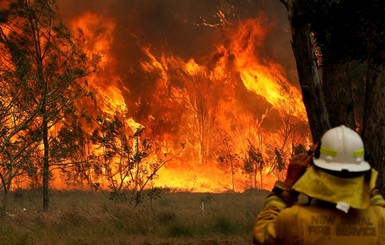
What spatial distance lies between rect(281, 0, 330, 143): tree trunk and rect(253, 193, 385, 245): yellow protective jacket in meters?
4.53

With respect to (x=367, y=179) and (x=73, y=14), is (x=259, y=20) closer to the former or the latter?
(x=73, y=14)

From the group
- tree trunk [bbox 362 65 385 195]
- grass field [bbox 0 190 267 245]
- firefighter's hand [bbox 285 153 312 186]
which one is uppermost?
tree trunk [bbox 362 65 385 195]

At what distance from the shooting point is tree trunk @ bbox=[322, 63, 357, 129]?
664 centimetres

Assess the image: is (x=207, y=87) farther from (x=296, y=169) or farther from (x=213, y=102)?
(x=296, y=169)

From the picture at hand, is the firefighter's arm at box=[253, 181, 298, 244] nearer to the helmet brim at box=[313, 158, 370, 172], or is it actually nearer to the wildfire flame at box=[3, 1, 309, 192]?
the helmet brim at box=[313, 158, 370, 172]

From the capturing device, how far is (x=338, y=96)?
6.70 meters

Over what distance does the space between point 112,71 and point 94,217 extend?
30309 millimetres

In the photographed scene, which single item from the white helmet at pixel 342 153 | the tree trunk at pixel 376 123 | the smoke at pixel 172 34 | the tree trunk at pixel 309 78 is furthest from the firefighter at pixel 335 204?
the smoke at pixel 172 34

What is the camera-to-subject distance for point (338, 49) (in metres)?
5.48

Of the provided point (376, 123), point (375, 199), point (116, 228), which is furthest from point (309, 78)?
point (116, 228)

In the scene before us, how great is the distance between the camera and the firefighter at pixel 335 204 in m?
1.97

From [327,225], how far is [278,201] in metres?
0.24

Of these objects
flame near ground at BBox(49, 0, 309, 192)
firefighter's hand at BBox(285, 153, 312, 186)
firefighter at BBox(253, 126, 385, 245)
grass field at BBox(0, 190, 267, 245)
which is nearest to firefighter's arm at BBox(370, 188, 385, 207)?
firefighter at BBox(253, 126, 385, 245)

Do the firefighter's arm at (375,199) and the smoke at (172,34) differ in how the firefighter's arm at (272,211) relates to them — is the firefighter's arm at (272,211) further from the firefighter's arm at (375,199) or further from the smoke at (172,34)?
the smoke at (172,34)
